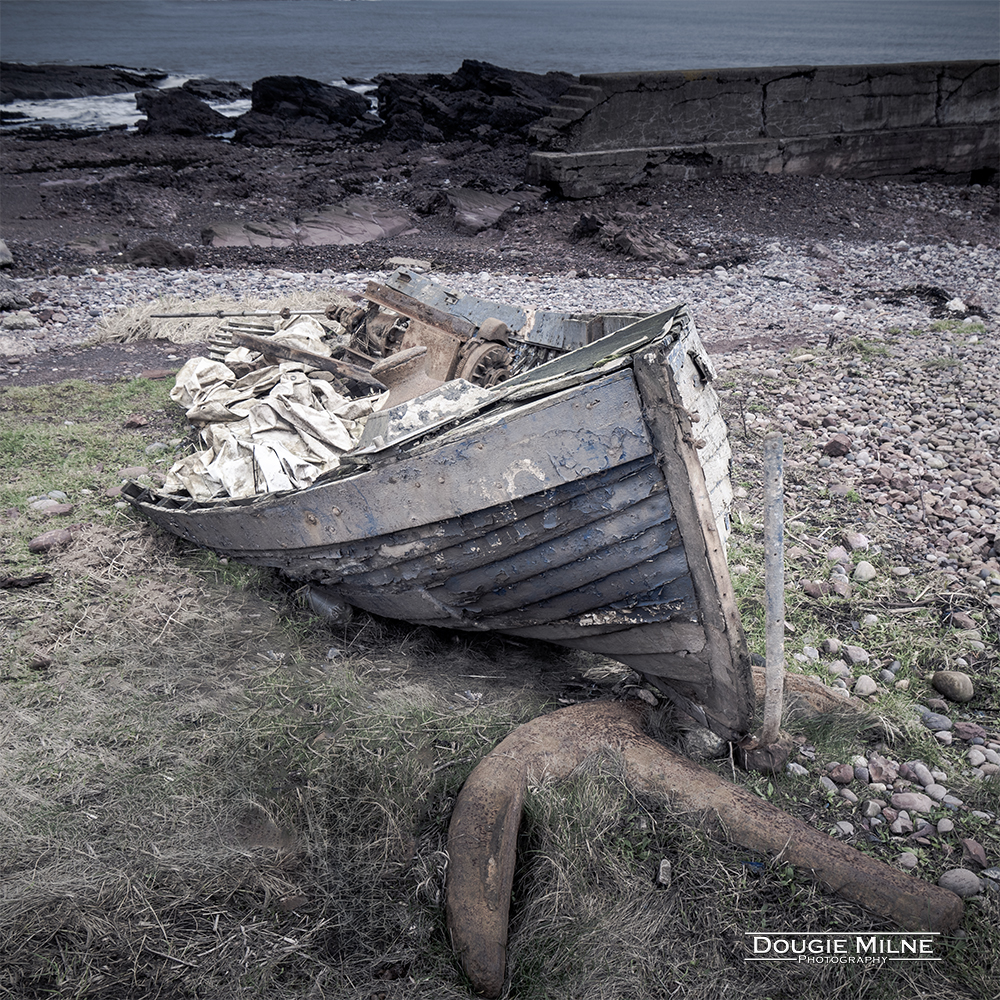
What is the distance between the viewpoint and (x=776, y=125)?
12.2 meters

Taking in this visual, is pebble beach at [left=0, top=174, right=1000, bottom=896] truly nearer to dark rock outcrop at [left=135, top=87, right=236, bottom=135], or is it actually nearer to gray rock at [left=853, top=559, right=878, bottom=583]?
gray rock at [left=853, top=559, right=878, bottom=583]

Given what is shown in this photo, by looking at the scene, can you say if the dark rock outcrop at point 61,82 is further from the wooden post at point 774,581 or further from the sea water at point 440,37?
the wooden post at point 774,581

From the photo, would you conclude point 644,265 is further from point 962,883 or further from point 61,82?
point 61,82

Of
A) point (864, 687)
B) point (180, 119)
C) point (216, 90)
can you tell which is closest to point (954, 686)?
point (864, 687)

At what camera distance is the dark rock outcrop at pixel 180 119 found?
62.5ft

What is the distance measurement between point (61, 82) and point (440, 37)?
49.1 meters

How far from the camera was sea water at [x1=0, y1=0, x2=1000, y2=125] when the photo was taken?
1731 inches

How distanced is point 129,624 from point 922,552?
4.03 metres

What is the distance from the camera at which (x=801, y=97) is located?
12.1 meters

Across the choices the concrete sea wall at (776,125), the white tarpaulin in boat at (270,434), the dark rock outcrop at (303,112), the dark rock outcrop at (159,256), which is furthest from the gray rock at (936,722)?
the dark rock outcrop at (303,112)

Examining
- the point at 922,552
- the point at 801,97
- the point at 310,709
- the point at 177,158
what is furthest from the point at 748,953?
the point at 177,158

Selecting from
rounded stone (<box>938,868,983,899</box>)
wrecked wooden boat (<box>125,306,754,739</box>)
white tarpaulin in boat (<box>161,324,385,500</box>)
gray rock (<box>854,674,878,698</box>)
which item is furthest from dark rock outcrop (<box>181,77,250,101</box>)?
rounded stone (<box>938,868,983,899</box>)

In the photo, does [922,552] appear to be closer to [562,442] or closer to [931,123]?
[562,442]

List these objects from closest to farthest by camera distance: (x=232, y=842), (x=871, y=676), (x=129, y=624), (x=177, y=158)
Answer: (x=232, y=842) < (x=871, y=676) < (x=129, y=624) < (x=177, y=158)
